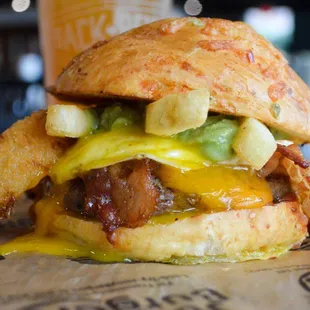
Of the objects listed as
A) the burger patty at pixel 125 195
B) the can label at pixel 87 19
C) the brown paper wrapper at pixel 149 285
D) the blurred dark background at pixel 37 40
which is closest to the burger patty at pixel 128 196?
the burger patty at pixel 125 195

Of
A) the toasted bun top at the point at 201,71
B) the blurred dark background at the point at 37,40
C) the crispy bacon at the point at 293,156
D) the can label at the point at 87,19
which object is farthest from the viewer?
the blurred dark background at the point at 37,40

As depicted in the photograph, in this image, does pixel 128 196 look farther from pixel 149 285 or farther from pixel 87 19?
pixel 87 19

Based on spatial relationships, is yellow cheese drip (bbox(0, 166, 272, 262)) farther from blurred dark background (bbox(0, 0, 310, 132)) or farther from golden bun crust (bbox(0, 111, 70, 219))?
blurred dark background (bbox(0, 0, 310, 132))

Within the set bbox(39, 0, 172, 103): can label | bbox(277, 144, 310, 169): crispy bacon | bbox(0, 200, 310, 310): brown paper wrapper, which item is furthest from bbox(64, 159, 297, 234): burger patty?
bbox(39, 0, 172, 103): can label

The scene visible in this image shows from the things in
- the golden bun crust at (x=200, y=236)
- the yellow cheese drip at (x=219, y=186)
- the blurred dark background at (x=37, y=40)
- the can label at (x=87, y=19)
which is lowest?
the blurred dark background at (x=37, y=40)

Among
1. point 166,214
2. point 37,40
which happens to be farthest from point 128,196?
point 37,40

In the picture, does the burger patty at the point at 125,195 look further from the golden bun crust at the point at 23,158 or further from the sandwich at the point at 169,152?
the golden bun crust at the point at 23,158

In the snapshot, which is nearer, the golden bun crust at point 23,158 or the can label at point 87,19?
the golden bun crust at point 23,158
